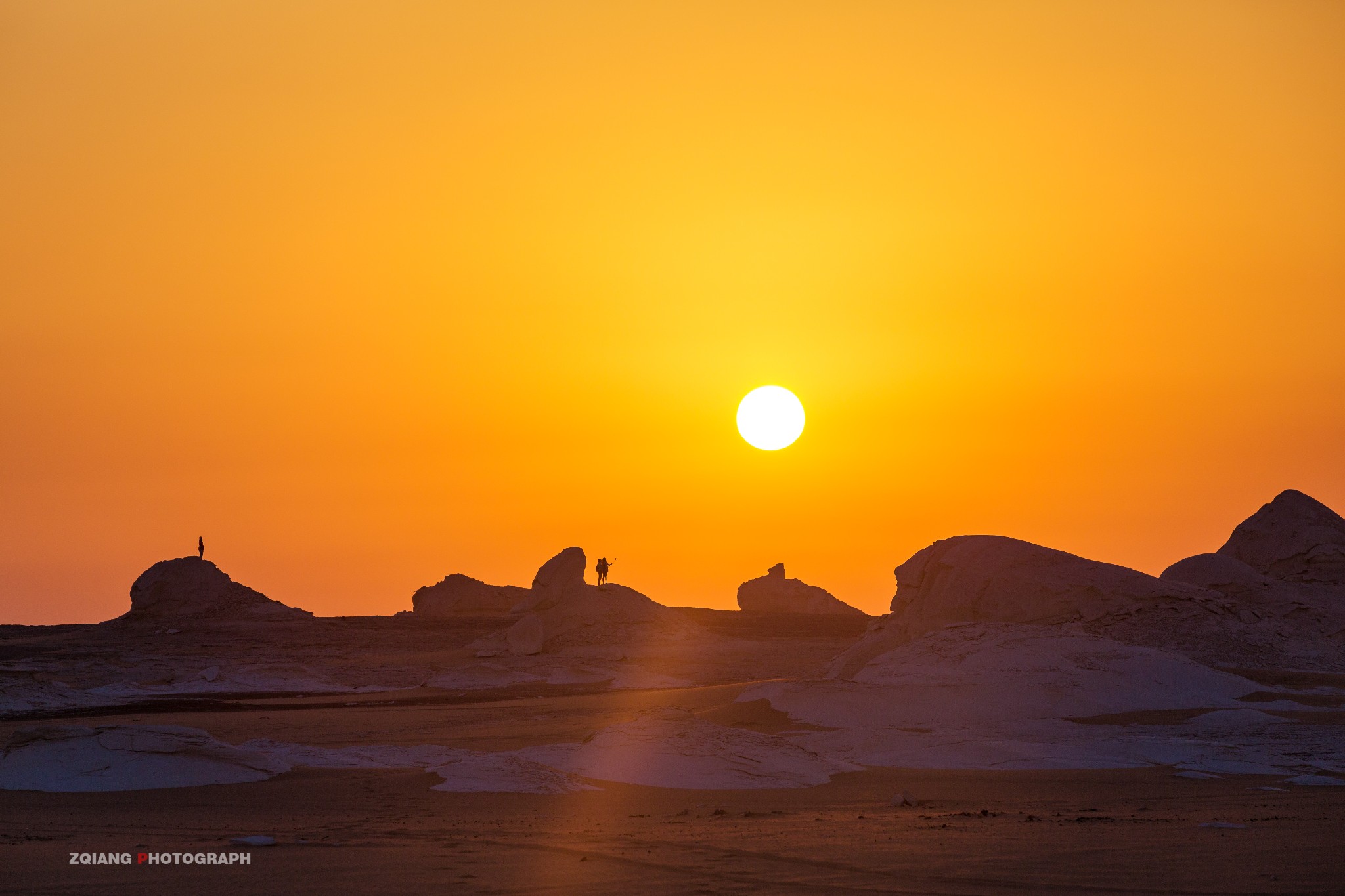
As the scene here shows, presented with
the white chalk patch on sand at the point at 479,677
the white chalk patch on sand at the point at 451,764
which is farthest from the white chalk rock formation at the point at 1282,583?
the white chalk patch on sand at the point at 479,677

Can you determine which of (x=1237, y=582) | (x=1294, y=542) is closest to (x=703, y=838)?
(x=1237, y=582)

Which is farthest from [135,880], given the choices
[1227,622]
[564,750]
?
[1227,622]

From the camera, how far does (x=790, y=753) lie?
59.7ft

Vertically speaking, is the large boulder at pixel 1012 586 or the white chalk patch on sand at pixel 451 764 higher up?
the large boulder at pixel 1012 586

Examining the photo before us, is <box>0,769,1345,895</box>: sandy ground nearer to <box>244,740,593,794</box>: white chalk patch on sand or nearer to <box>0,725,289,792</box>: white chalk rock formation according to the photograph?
<box>0,725,289,792</box>: white chalk rock formation

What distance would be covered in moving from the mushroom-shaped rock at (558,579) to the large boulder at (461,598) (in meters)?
19.4

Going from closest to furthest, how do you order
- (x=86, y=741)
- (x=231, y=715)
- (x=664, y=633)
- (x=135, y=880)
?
(x=135, y=880) < (x=86, y=741) < (x=231, y=715) < (x=664, y=633)

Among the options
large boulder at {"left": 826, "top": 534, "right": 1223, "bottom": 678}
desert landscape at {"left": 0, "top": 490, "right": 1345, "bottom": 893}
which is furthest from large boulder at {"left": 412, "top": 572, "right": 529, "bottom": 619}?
large boulder at {"left": 826, "top": 534, "right": 1223, "bottom": 678}

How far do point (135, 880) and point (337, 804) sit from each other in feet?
16.5

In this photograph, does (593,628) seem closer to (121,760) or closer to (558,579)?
(558,579)

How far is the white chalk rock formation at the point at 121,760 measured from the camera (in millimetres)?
15523

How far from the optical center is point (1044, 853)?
1030 centimetres

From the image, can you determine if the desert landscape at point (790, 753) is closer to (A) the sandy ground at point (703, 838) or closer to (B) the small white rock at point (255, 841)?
(A) the sandy ground at point (703, 838)

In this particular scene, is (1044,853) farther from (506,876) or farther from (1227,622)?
(1227,622)
